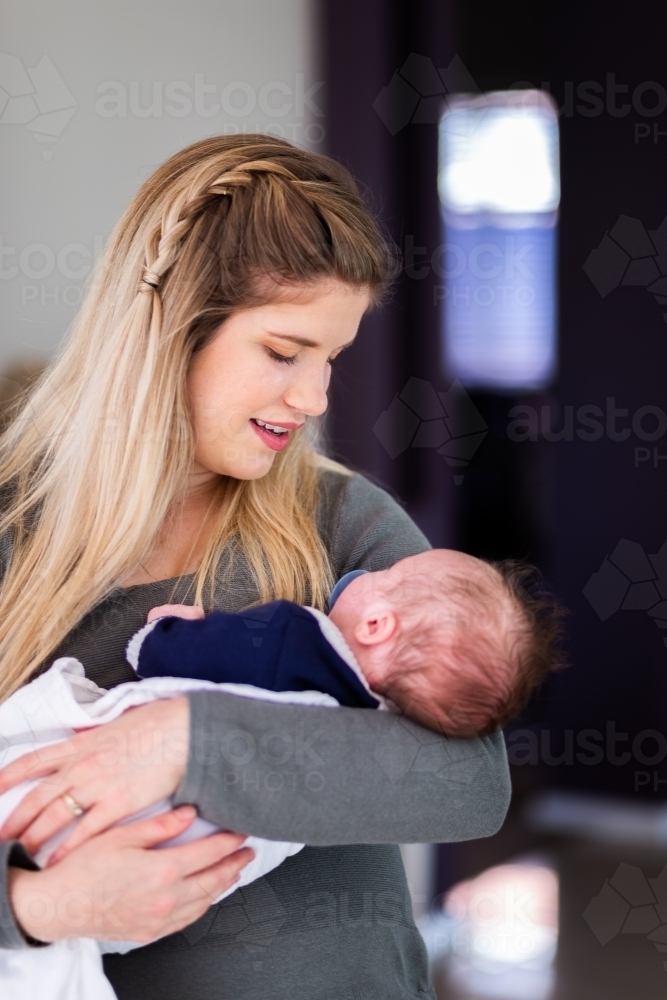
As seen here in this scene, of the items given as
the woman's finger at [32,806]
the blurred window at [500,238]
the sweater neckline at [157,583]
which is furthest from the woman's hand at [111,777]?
the blurred window at [500,238]

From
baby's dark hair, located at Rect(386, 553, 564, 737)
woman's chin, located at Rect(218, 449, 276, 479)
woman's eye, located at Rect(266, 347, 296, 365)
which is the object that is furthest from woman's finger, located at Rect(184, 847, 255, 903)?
woman's eye, located at Rect(266, 347, 296, 365)

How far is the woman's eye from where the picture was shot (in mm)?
1272

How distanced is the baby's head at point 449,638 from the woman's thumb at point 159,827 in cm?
30

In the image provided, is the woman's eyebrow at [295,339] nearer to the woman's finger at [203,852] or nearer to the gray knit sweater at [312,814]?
the gray knit sweater at [312,814]

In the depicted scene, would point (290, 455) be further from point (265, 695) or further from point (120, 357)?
point (265, 695)

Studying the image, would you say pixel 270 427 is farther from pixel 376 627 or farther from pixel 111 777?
pixel 111 777

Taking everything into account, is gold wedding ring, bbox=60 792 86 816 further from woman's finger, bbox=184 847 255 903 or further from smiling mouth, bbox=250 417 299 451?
smiling mouth, bbox=250 417 299 451

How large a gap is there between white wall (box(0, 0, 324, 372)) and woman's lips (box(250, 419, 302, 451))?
1.37m

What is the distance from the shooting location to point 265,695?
110cm

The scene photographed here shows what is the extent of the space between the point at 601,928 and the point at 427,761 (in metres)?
1.99

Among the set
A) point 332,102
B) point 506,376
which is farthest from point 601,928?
point 332,102

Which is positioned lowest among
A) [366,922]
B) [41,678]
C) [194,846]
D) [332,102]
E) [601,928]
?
[601,928]

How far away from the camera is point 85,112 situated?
8.93 ft

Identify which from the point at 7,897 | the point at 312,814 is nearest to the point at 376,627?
the point at 312,814
